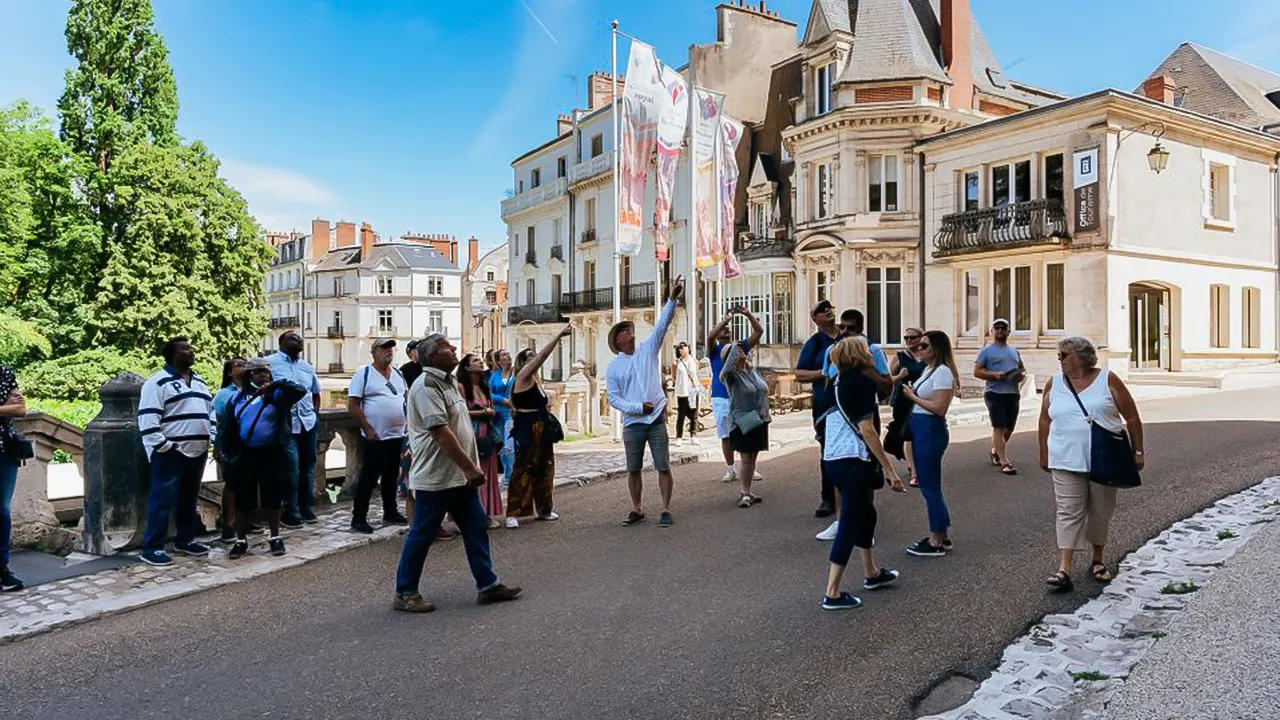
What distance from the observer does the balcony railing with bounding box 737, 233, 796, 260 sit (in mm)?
29953

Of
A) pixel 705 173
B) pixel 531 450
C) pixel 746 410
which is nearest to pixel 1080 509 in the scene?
pixel 746 410

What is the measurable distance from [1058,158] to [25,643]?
24.7 m

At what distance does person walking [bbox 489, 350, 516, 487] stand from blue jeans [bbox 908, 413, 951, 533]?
4.19 meters

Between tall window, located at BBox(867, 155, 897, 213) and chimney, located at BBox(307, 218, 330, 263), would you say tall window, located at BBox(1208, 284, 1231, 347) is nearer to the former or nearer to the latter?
tall window, located at BBox(867, 155, 897, 213)

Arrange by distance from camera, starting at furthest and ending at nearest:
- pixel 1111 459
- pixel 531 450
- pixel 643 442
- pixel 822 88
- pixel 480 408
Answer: pixel 822 88, pixel 531 450, pixel 643 442, pixel 480 408, pixel 1111 459

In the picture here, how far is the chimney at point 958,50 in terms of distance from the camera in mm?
28016

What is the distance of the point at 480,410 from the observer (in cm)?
777

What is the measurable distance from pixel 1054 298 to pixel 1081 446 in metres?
20.0

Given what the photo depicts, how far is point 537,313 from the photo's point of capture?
44.9 m

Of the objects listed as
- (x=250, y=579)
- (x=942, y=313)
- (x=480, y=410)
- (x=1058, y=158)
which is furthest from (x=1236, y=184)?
(x=250, y=579)

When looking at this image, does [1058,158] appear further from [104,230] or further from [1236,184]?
[104,230]

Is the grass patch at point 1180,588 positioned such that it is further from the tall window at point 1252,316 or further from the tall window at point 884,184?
the tall window at point 1252,316

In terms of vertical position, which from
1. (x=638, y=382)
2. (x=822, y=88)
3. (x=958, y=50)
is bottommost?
(x=638, y=382)

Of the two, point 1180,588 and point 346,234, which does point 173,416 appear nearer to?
point 1180,588
